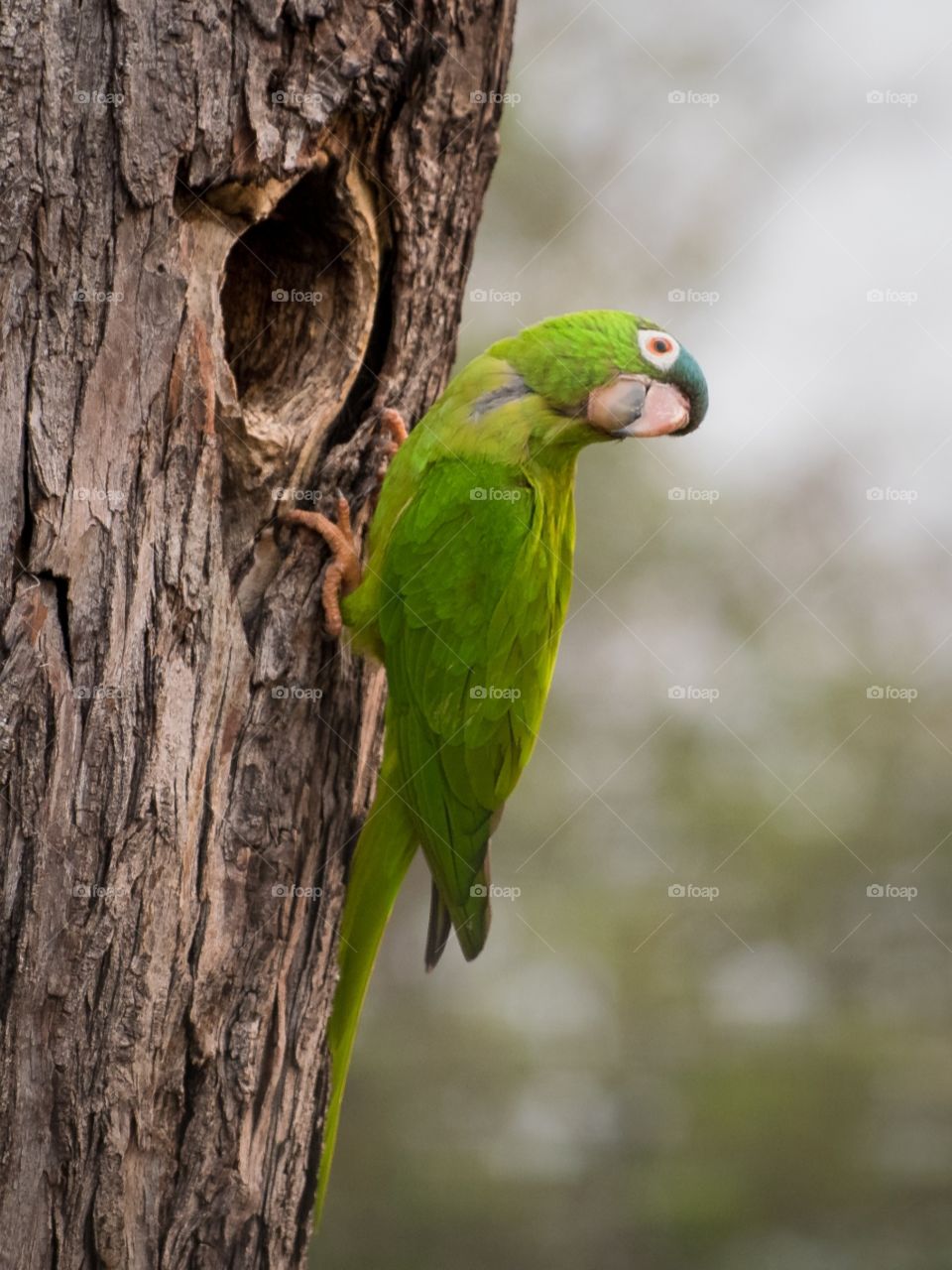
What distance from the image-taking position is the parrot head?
9.23 feet

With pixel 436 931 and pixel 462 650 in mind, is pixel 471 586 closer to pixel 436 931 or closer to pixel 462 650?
pixel 462 650

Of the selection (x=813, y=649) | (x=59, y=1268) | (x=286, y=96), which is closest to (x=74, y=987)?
(x=59, y=1268)

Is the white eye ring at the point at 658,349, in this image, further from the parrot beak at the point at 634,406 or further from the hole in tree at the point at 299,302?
the hole in tree at the point at 299,302

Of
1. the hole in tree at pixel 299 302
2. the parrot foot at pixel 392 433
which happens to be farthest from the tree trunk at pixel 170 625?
the parrot foot at pixel 392 433

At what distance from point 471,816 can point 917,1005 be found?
2.54 m

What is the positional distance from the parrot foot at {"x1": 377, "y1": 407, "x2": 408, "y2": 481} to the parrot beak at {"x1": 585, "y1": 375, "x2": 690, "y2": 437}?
0.49 m

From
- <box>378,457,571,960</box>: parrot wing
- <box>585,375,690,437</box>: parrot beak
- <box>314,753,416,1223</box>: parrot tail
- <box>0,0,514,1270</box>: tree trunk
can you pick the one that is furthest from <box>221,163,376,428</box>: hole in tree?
<box>314,753,416,1223</box>: parrot tail

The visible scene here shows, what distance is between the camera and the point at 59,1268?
1970mm

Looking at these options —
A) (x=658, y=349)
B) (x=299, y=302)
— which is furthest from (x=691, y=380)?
(x=299, y=302)

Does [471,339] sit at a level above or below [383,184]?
below

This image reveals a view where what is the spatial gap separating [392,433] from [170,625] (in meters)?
0.88

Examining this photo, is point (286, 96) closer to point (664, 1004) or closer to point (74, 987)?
point (74, 987)

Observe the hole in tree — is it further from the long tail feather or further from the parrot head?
the long tail feather

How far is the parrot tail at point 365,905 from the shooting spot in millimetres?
2633
